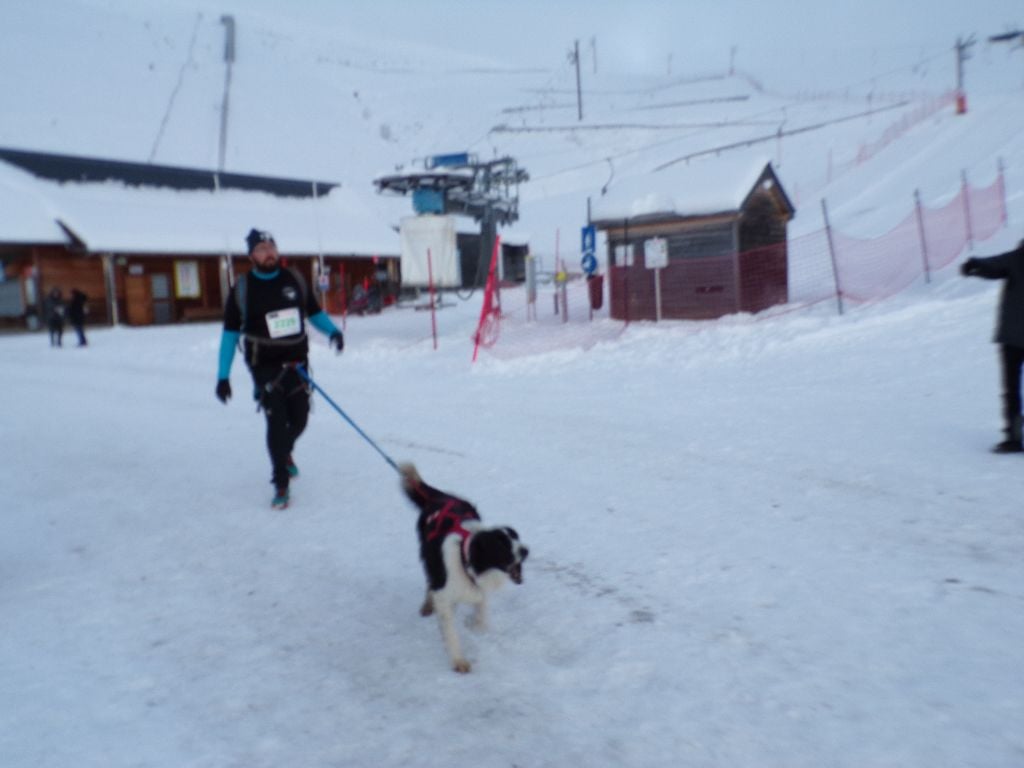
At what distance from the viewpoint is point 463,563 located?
313 cm

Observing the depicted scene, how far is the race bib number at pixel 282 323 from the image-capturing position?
18.0 ft

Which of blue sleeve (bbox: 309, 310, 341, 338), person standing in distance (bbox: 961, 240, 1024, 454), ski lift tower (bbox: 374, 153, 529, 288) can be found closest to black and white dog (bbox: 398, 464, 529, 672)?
blue sleeve (bbox: 309, 310, 341, 338)

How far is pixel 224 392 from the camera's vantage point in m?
5.50

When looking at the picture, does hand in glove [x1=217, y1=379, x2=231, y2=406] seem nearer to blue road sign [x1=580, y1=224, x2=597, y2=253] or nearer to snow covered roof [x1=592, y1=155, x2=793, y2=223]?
snow covered roof [x1=592, y1=155, x2=793, y2=223]

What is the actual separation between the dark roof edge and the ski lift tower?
536 inches

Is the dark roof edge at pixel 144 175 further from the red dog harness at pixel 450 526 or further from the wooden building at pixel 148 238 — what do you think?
the red dog harness at pixel 450 526

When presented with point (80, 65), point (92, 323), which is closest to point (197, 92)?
point (80, 65)

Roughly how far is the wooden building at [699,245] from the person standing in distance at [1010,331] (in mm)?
8848

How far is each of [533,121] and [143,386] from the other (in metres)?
60.4

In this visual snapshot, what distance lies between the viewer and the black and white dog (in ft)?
10.00

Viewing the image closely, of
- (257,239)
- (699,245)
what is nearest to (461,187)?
(699,245)

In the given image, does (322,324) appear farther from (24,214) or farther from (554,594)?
(24,214)

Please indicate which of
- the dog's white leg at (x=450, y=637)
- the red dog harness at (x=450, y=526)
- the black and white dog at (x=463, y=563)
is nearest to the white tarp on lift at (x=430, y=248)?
the red dog harness at (x=450, y=526)

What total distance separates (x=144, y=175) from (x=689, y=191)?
2269cm
